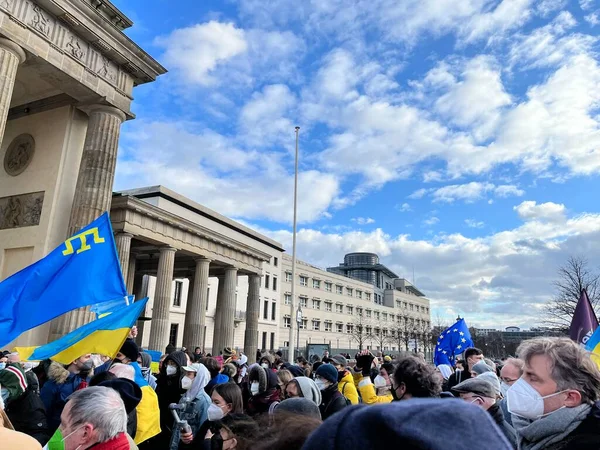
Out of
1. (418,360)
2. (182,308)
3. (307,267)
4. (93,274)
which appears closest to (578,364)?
(418,360)

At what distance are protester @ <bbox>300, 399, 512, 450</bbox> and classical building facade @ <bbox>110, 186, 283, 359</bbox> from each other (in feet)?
72.9

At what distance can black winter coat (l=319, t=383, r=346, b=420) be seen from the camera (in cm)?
537

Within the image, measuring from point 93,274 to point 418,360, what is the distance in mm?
4534

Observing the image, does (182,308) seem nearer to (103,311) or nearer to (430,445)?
(103,311)

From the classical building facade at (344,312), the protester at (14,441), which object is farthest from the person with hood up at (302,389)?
the classical building facade at (344,312)

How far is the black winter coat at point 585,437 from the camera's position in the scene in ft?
7.13

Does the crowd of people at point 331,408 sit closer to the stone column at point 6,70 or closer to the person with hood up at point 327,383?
the person with hood up at point 327,383

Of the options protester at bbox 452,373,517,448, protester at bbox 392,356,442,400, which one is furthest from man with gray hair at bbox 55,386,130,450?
protester at bbox 452,373,517,448

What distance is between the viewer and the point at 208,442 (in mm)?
4516

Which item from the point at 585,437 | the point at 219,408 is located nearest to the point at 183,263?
the point at 219,408

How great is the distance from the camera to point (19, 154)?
1853 cm

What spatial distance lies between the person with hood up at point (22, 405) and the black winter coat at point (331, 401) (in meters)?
3.15

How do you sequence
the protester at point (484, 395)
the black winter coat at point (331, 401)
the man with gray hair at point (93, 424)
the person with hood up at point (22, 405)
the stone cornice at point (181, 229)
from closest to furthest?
the man with gray hair at point (93, 424) → the protester at point (484, 395) → the person with hood up at point (22, 405) → the black winter coat at point (331, 401) → the stone cornice at point (181, 229)

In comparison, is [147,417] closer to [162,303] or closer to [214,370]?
[214,370]
